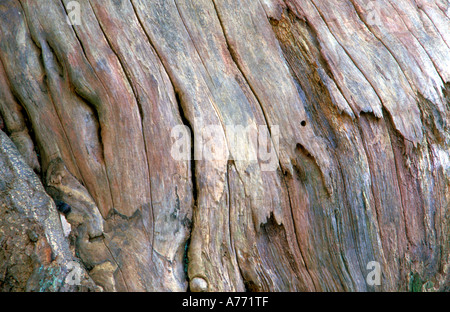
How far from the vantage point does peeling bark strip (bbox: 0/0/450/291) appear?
217 centimetres

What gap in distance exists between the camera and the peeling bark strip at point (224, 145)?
2.17 meters

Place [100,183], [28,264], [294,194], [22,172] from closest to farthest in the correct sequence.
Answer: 1. [28,264]
2. [22,172]
3. [100,183]
4. [294,194]

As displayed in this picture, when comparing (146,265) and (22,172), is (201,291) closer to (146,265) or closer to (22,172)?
(146,265)

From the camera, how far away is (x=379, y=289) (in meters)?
2.40

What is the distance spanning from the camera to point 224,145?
2.32 metres

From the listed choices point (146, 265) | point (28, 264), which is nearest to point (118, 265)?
point (146, 265)

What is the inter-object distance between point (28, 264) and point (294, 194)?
1.61 meters

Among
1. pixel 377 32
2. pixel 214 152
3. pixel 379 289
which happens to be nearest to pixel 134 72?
pixel 214 152

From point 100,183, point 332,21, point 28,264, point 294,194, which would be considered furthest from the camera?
point 332,21

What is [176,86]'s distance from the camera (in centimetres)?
233

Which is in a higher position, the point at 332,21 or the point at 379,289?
the point at 332,21

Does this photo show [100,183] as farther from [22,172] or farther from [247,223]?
[247,223]

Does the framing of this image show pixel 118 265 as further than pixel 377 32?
No

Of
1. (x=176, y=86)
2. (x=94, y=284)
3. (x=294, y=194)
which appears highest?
(x=176, y=86)
